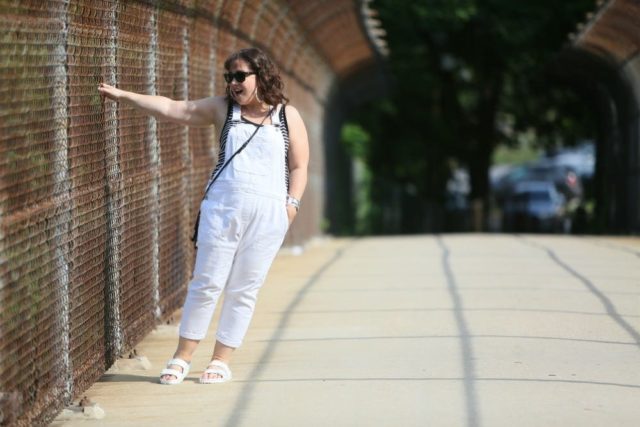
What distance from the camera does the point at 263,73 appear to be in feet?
21.2

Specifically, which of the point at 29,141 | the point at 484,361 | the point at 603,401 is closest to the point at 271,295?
the point at 484,361

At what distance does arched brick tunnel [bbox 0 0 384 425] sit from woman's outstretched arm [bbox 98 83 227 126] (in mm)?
124

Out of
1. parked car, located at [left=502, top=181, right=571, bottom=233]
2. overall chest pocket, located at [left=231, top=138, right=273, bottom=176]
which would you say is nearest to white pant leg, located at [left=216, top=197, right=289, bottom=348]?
overall chest pocket, located at [left=231, top=138, right=273, bottom=176]

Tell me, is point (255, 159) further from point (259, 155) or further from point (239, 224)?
point (239, 224)

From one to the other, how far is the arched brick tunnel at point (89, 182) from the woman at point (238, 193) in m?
0.41

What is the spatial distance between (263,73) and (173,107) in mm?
430

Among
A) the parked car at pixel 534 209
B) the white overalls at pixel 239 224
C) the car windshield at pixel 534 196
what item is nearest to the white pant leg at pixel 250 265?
the white overalls at pixel 239 224

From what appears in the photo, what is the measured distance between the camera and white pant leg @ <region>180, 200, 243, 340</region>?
6.45 meters

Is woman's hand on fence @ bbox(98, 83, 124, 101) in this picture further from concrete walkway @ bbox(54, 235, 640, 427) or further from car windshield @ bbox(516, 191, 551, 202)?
car windshield @ bbox(516, 191, 551, 202)

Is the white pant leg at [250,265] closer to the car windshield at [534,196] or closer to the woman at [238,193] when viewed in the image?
the woman at [238,193]

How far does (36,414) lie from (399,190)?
30.6 metres

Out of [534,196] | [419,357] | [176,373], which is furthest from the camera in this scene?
[534,196]

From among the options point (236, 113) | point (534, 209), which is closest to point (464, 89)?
point (534, 209)

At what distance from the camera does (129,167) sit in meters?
7.61
